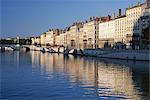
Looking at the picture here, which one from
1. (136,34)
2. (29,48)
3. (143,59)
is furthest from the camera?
(29,48)

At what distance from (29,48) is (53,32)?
16.2 m

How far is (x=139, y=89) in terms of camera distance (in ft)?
56.3

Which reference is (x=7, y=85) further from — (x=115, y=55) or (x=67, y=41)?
(x=67, y=41)

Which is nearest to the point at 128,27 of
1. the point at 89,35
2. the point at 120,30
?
the point at 120,30

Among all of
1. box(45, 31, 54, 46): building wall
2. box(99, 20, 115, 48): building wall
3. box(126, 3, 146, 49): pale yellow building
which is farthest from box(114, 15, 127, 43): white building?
box(45, 31, 54, 46): building wall

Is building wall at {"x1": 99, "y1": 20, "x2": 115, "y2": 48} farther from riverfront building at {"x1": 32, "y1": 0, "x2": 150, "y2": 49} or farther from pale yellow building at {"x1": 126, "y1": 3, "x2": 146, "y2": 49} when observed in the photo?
pale yellow building at {"x1": 126, "y1": 3, "x2": 146, "y2": 49}

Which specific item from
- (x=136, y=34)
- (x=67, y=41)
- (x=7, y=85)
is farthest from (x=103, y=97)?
(x=67, y=41)

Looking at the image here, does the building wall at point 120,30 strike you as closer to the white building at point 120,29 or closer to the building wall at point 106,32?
the white building at point 120,29

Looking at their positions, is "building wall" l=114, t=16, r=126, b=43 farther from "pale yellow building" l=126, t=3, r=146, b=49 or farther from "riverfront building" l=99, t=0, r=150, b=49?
"pale yellow building" l=126, t=3, r=146, b=49

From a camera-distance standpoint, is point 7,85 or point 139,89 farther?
point 7,85

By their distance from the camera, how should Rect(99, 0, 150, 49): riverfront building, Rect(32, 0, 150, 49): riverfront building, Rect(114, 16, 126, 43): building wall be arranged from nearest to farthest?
1. Rect(99, 0, 150, 49): riverfront building
2. Rect(32, 0, 150, 49): riverfront building
3. Rect(114, 16, 126, 43): building wall

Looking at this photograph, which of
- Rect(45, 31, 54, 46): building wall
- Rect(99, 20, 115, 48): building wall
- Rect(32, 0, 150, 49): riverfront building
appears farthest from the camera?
Rect(45, 31, 54, 46): building wall

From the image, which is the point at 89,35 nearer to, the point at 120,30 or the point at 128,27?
the point at 120,30

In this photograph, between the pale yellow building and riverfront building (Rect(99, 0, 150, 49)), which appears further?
the pale yellow building
